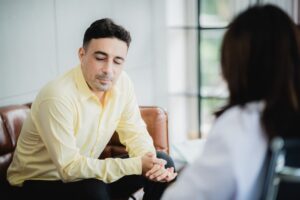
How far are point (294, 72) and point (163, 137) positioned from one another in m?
1.51

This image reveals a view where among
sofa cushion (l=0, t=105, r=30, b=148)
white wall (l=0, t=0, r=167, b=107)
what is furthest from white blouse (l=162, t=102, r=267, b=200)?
white wall (l=0, t=0, r=167, b=107)

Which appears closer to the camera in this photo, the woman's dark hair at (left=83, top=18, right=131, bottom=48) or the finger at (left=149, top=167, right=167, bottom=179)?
the finger at (left=149, top=167, right=167, bottom=179)

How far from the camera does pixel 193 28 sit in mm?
4398

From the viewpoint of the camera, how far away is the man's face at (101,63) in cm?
217

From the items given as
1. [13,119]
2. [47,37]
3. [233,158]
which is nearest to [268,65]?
[233,158]

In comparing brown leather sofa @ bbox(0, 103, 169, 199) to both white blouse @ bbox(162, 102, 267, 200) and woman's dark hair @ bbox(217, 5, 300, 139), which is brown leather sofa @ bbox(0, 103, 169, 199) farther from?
woman's dark hair @ bbox(217, 5, 300, 139)

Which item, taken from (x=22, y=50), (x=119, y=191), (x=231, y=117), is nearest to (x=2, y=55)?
(x=22, y=50)

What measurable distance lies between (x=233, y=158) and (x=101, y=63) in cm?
118

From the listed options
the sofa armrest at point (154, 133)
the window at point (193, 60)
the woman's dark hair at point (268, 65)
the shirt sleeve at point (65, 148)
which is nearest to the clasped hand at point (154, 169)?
the shirt sleeve at point (65, 148)

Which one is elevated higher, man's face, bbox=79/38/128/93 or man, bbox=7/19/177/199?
man's face, bbox=79/38/128/93

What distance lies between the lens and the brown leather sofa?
2.15 metres

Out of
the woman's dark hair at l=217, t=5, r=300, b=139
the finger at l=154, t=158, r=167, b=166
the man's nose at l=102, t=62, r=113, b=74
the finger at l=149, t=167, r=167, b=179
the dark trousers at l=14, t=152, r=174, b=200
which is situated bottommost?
the dark trousers at l=14, t=152, r=174, b=200

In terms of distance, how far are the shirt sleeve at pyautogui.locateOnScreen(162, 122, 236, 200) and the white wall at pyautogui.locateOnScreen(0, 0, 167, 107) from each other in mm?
1581

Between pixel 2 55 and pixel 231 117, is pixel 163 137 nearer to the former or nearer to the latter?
pixel 2 55
